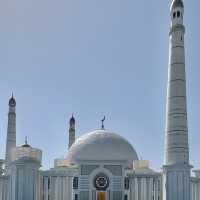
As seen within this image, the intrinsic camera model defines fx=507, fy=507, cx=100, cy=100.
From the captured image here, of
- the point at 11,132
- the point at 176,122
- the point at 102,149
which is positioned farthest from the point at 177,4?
the point at 11,132

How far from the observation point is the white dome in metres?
51.7

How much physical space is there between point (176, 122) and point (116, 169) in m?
8.23

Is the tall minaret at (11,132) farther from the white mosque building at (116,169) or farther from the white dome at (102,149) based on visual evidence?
the white dome at (102,149)

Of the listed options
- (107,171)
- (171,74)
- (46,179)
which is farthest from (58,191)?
(171,74)

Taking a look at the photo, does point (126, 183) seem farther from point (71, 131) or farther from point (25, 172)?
point (71, 131)

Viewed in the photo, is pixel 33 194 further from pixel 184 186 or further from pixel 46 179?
pixel 184 186

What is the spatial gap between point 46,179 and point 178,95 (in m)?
15.9

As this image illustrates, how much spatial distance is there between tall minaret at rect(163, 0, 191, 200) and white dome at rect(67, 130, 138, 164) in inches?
243

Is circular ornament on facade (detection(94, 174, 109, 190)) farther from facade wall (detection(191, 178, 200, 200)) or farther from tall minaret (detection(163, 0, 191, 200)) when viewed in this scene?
facade wall (detection(191, 178, 200, 200))

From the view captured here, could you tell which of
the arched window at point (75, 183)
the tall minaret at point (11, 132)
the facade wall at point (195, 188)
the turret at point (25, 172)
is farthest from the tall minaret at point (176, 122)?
the tall minaret at point (11, 132)

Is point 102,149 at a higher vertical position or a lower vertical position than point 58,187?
higher

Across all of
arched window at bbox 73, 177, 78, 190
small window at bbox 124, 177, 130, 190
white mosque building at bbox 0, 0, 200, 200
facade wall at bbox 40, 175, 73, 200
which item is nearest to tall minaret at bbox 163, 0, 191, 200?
white mosque building at bbox 0, 0, 200, 200

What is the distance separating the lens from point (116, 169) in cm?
5138

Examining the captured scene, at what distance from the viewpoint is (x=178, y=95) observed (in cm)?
4841
